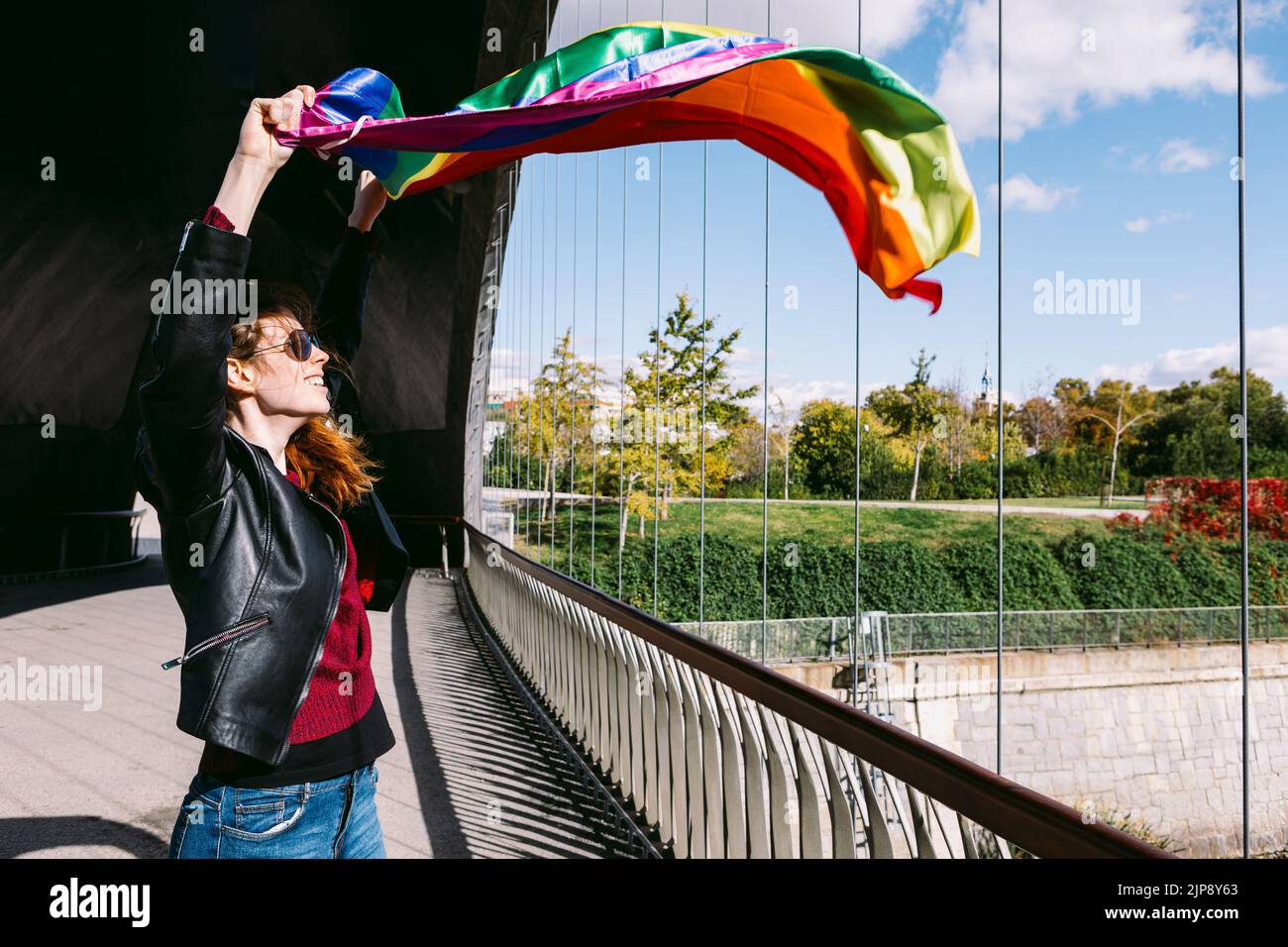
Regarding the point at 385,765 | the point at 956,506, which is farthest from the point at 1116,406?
the point at 385,765

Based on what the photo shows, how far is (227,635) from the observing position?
1.33 metres

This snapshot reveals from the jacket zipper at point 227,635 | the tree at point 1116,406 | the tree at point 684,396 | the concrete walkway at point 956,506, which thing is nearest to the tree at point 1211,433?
the tree at point 1116,406

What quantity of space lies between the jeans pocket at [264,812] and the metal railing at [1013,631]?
14.2 metres

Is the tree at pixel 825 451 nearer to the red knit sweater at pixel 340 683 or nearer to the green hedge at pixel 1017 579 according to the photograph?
the green hedge at pixel 1017 579

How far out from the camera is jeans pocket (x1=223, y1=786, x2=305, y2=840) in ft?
4.50

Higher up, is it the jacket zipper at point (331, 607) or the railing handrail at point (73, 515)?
the jacket zipper at point (331, 607)

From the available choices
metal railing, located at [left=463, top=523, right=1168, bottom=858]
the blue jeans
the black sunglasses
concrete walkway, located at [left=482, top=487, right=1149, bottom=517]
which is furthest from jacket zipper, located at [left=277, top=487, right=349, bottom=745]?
concrete walkway, located at [left=482, top=487, right=1149, bottom=517]

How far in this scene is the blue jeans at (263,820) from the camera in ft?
4.50

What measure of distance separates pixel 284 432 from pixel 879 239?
1971mm

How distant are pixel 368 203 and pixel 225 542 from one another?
3.36ft

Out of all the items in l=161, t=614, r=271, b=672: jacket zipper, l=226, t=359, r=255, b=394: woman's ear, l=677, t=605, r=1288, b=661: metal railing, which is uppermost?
l=226, t=359, r=255, b=394: woman's ear

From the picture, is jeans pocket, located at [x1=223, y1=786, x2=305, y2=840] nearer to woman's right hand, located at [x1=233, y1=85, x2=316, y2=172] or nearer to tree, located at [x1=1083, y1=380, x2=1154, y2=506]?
woman's right hand, located at [x1=233, y1=85, x2=316, y2=172]

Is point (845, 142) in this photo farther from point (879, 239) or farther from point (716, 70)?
point (716, 70)
